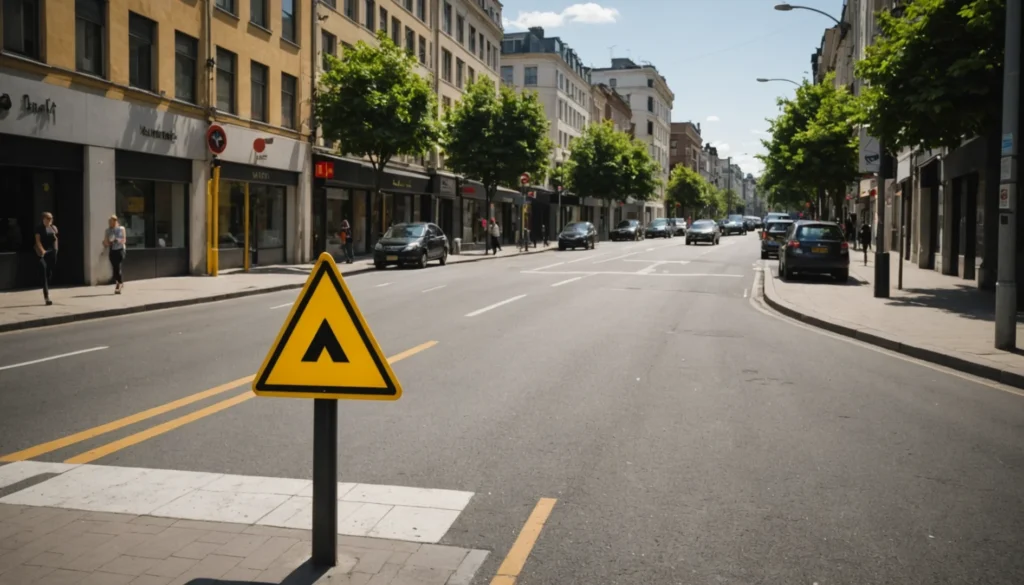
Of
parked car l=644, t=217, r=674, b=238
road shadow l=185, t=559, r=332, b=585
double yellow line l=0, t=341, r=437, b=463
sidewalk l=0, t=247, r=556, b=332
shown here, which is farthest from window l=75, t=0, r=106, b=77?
parked car l=644, t=217, r=674, b=238

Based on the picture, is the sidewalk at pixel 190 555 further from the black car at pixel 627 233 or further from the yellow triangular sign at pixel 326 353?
the black car at pixel 627 233

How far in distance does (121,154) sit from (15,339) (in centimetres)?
1138

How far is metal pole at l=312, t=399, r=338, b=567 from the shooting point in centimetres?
393

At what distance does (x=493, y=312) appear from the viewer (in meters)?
15.9

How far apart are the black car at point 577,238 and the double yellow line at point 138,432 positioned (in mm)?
40952

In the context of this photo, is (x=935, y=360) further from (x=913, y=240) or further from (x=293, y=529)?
(x=913, y=240)

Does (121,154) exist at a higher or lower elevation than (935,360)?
higher

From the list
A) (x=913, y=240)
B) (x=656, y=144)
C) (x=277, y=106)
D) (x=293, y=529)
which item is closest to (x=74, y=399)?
(x=293, y=529)

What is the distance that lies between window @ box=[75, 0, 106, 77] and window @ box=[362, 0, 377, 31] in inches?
718

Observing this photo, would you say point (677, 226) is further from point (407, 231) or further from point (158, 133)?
point (158, 133)

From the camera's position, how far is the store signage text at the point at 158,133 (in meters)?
23.3

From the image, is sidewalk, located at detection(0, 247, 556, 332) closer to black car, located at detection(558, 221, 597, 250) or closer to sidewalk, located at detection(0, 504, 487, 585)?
sidewalk, located at detection(0, 504, 487, 585)

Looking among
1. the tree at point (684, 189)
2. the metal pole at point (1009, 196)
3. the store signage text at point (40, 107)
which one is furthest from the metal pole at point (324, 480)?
the tree at point (684, 189)

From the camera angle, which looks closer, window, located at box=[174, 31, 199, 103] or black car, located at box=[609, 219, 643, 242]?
window, located at box=[174, 31, 199, 103]
